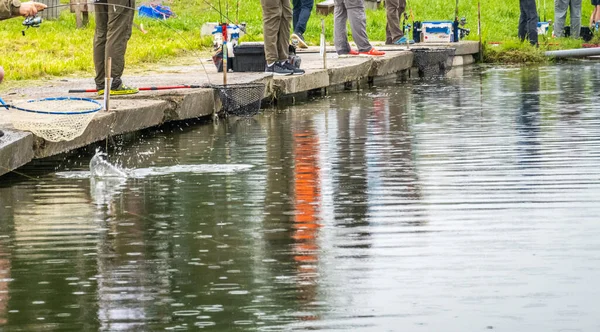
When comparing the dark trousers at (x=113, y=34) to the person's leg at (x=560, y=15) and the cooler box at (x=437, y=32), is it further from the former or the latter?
the person's leg at (x=560, y=15)

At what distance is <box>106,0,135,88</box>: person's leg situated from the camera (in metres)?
10.7

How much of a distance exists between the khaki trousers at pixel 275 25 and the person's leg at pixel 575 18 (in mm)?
9306

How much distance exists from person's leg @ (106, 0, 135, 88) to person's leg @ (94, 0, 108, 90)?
151 mm

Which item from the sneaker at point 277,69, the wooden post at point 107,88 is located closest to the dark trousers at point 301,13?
the sneaker at point 277,69

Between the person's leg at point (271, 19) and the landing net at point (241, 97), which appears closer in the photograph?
the landing net at point (241, 97)

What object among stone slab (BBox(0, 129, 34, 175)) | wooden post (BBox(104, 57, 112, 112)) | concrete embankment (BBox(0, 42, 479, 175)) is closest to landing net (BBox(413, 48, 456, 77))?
concrete embankment (BBox(0, 42, 479, 175))

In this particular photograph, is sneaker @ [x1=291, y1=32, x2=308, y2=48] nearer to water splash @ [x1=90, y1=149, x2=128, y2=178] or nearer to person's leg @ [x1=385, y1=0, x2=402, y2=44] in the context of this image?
person's leg @ [x1=385, y1=0, x2=402, y2=44]

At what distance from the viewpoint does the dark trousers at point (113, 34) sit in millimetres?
10719

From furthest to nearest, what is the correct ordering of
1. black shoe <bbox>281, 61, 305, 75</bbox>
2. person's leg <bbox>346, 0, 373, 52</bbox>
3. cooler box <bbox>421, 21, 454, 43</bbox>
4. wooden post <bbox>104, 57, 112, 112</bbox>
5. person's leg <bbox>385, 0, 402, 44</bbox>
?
cooler box <bbox>421, 21, 454, 43</bbox> < person's leg <bbox>385, 0, 402, 44</bbox> < person's leg <bbox>346, 0, 373, 52</bbox> < black shoe <bbox>281, 61, 305, 75</bbox> < wooden post <bbox>104, 57, 112, 112</bbox>

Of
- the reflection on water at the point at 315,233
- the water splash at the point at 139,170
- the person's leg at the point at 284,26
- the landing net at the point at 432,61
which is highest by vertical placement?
the person's leg at the point at 284,26

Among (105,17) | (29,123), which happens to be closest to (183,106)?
(105,17)

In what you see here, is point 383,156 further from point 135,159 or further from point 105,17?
point 105,17

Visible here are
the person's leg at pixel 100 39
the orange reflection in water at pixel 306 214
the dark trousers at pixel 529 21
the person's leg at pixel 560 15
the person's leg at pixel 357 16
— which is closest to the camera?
the orange reflection in water at pixel 306 214

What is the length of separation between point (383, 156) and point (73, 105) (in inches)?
85.3
